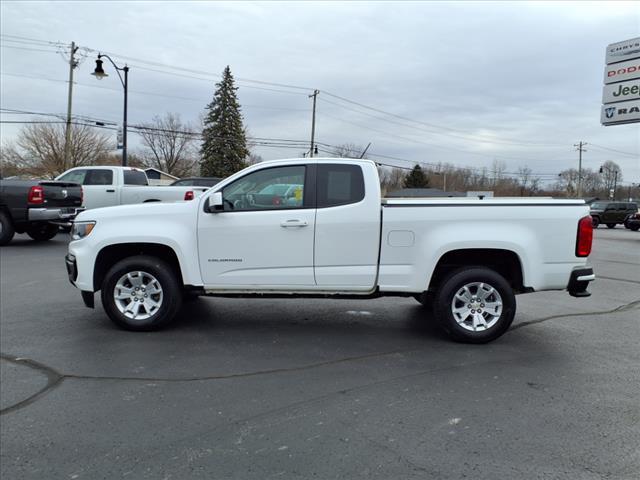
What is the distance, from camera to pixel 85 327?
5785mm

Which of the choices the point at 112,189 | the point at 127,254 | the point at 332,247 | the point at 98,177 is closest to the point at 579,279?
the point at 332,247

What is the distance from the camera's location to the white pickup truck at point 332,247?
16.9 feet

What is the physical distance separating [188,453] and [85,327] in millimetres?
3334

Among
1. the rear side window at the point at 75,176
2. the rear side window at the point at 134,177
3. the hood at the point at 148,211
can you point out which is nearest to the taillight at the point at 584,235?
the hood at the point at 148,211

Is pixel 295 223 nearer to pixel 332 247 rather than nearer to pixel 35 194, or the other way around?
pixel 332 247

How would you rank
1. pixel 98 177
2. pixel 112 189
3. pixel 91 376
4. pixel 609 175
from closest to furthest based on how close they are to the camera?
pixel 91 376
pixel 112 189
pixel 98 177
pixel 609 175

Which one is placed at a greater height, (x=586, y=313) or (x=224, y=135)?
(x=224, y=135)

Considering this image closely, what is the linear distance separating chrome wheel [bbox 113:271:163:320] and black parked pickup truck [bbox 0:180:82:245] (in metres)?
8.14

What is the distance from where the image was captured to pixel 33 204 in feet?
40.0

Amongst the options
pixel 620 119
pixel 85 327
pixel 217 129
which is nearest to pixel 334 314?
pixel 85 327

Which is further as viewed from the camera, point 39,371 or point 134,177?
point 134,177

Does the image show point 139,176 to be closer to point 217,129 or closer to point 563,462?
point 563,462

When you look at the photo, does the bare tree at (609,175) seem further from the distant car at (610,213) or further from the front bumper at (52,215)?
the front bumper at (52,215)

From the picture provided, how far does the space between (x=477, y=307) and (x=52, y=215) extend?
11.0 m
